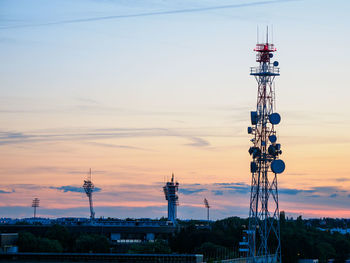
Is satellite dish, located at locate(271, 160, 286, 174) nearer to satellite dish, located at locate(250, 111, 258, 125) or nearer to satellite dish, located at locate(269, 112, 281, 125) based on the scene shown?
satellite dish, located at locate(269, 112, 281, 125)

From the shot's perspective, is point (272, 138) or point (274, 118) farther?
point (272, 138)

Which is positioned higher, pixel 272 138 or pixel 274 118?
pixel 274 118

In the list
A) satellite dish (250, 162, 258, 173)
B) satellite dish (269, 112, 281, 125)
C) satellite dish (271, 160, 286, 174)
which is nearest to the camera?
satellite dish (271, 160, 286, 174)

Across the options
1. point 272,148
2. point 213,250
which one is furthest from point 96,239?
point 272,148

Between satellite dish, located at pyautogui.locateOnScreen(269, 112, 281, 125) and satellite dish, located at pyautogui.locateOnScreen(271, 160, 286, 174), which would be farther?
satellite dish, located at pyautogui.locateOnScreen(269, 112, 281, 125)

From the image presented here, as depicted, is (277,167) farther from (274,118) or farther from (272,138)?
(274,118)

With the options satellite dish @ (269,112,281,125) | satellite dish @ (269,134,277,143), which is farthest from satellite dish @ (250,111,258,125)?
satellite dish @ (269,134,277,143)

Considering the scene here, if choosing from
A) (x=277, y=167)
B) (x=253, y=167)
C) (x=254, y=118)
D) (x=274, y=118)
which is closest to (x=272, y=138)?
(x=274, y=118)

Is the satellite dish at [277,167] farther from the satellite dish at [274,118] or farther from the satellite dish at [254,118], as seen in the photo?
the satellite dish at [254,118]

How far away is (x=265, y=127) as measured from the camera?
82062 mm

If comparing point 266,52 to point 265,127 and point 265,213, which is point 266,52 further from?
point 265,213

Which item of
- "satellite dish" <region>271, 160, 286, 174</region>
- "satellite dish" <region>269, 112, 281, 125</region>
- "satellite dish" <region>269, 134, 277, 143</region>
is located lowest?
"satellite dish" <region>271, 160, 286, 174</region>

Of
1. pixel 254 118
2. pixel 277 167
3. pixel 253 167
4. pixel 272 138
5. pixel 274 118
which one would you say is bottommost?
pixel 277 167

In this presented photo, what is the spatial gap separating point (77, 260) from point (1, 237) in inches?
1874
